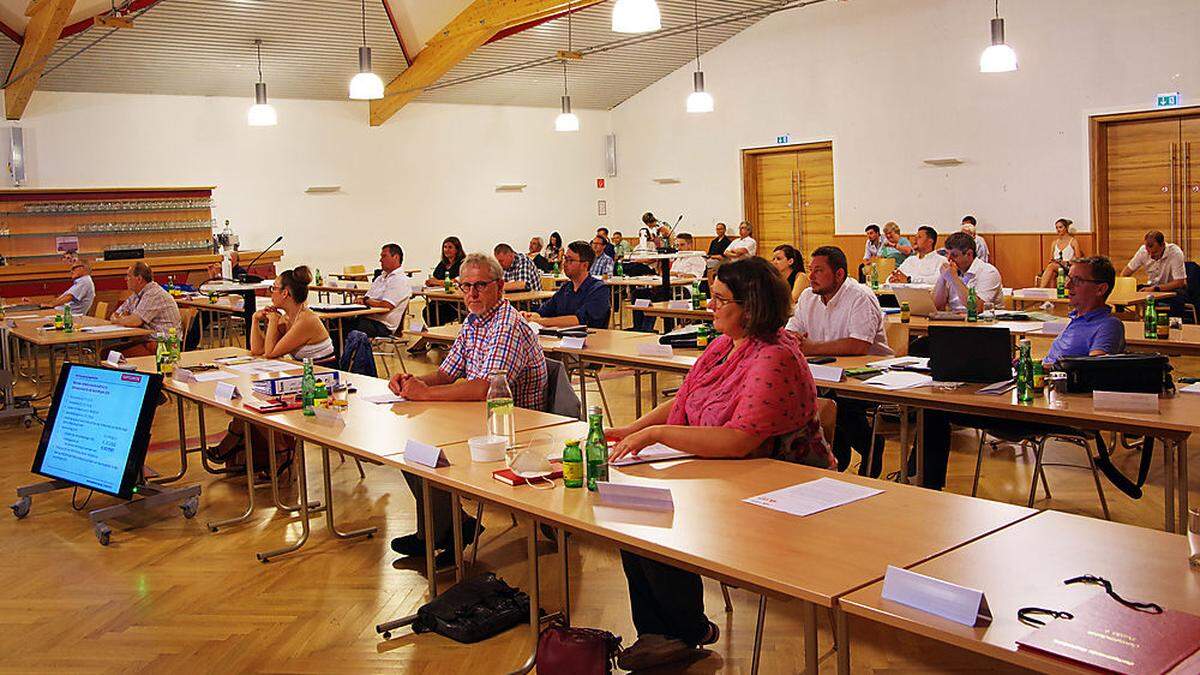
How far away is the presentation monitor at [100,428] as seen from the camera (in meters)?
4.50

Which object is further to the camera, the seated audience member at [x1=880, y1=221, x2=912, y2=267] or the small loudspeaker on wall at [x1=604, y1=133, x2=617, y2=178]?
the small loudspeaker on wall at [x1=604, y1=133, x2=617, y2=178]

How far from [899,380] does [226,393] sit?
8.97ft

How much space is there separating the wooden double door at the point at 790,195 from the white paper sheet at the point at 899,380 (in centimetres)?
1100

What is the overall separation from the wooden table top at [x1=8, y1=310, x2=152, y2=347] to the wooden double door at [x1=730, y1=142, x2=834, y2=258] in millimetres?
9995

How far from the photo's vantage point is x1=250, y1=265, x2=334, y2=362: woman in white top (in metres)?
5.73

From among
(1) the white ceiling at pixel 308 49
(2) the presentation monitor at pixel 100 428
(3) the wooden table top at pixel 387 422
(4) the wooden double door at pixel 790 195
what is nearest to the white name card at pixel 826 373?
(3) the wooden table top at pixel 387 422

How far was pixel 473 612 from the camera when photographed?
3.56 m

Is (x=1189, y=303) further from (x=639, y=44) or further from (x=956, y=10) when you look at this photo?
(x=639, y=44)

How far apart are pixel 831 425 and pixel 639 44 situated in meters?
12.7

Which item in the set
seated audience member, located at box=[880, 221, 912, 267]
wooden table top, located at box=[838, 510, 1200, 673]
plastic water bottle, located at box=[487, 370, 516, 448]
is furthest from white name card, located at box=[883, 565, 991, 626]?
seated audience member, located at box=[880, 221, 912, 267]

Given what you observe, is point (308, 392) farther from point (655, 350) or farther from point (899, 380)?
point (899, 380)

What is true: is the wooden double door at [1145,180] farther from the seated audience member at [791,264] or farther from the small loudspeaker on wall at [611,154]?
the small loudspeaker on wall at [611,154]

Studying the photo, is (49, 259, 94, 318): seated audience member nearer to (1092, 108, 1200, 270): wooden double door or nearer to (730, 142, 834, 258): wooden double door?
(730, 142, 834, 258): wooden double door

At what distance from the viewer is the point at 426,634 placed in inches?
140
